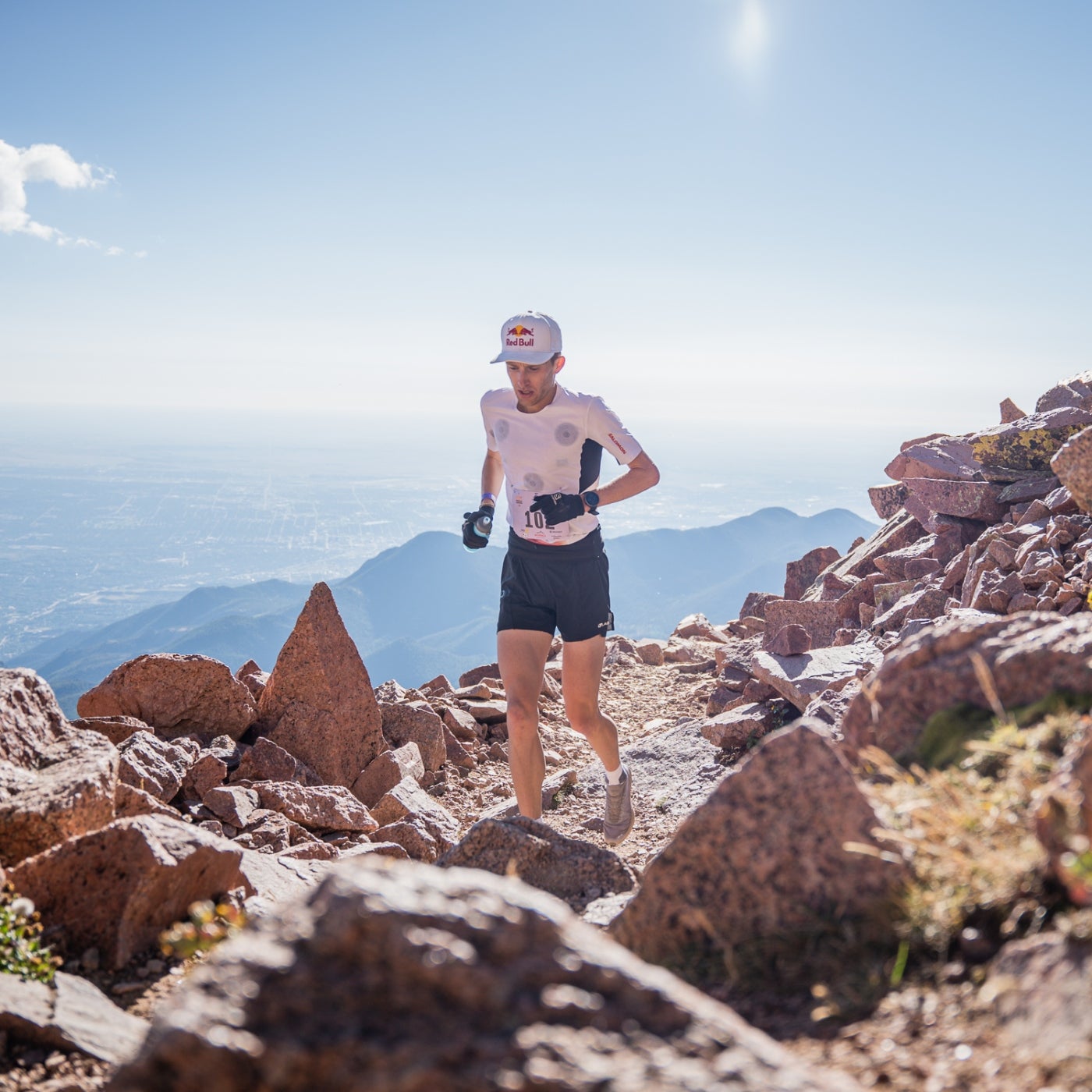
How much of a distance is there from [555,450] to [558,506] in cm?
39

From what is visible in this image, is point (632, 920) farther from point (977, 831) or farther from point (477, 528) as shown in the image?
point (477, 528)

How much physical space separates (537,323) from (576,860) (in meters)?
3.35

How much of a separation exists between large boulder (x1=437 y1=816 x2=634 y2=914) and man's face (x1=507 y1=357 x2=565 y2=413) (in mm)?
2722

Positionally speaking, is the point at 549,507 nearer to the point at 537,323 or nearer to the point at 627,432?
the point at 627,432

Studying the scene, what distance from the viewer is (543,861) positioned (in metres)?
4.88

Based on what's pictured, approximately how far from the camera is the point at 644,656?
565 inches

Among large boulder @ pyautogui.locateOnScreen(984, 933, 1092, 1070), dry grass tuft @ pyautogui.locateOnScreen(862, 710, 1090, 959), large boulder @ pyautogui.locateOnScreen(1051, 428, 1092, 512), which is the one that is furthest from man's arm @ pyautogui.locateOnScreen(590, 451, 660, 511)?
large boulder @ pyautogui.locateOnScreen(984, 933, 1092, 1070)

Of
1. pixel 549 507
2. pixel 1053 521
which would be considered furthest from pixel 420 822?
pixel 1053 521

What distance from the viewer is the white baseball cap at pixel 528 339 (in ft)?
18.9

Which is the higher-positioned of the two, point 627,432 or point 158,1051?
point 627,432

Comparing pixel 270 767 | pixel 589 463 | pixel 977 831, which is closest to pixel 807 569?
pixel 589 463

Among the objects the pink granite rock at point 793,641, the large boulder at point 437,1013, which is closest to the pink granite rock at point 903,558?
the pink granite rock at point 793,641

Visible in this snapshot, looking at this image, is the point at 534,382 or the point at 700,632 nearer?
the point at 534,382

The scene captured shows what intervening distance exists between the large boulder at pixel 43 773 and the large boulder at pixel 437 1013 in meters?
2.93
